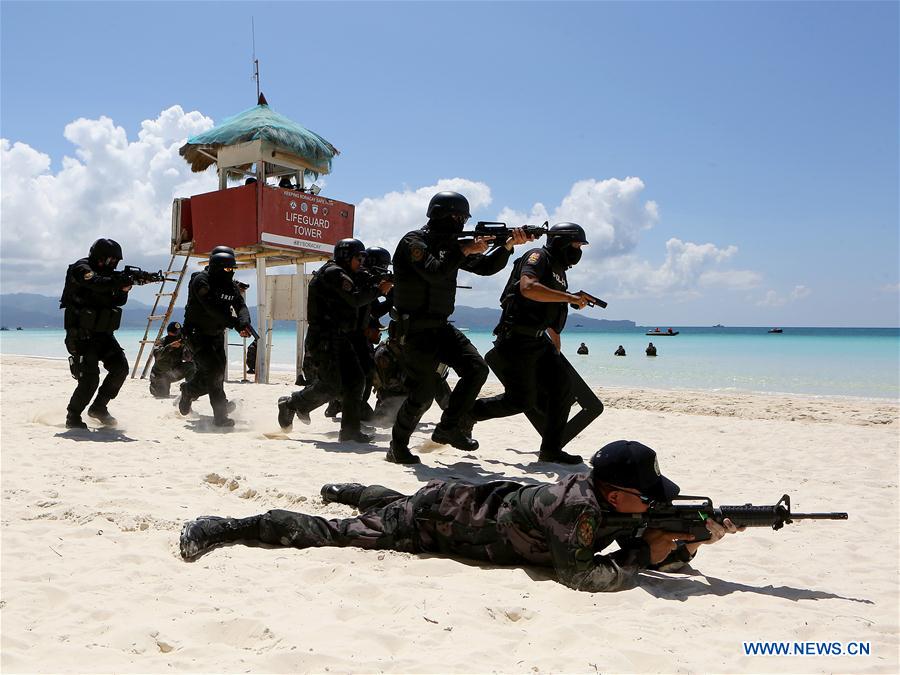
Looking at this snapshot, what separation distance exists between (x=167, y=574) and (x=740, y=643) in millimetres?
2599

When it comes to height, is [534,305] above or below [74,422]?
above

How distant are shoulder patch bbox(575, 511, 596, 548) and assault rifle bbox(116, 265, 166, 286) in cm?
624

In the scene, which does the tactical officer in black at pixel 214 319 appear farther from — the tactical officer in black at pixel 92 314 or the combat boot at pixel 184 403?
the tactical officer in black at pixel 92 314

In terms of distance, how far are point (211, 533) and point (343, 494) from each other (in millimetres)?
988

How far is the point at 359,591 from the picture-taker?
10.5 feet

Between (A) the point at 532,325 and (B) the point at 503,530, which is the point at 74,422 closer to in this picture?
(A) the point at 532,325

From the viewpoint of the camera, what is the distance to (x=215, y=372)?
825 centimetres

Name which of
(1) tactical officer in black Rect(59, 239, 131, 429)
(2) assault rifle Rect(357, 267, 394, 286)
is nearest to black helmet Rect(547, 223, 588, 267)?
(2) assault rifle Rect(357, 267, 394, 286)

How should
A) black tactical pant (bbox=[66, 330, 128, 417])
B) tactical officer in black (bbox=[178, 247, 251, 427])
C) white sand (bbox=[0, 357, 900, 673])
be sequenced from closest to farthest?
white sand (bbox=[0, 357, 900, 673])
black tactical pant (bbox=[66, 330, 128, 417])
tactical officer in black (bbox=[178, 247, 251, 427])

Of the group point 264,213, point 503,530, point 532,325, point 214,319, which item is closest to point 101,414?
point 214,319

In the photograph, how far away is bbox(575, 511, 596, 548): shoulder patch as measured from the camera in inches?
124

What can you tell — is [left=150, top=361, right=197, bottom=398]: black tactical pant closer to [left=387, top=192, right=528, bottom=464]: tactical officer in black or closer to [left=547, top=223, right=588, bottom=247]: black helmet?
[left=387, top=192, right=528, bottom=464]: tactical officer in black

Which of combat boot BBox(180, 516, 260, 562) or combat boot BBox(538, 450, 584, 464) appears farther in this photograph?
combat boot BBox(538, 450, 584, 464)

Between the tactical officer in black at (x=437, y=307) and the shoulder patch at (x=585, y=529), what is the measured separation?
2798 mm
